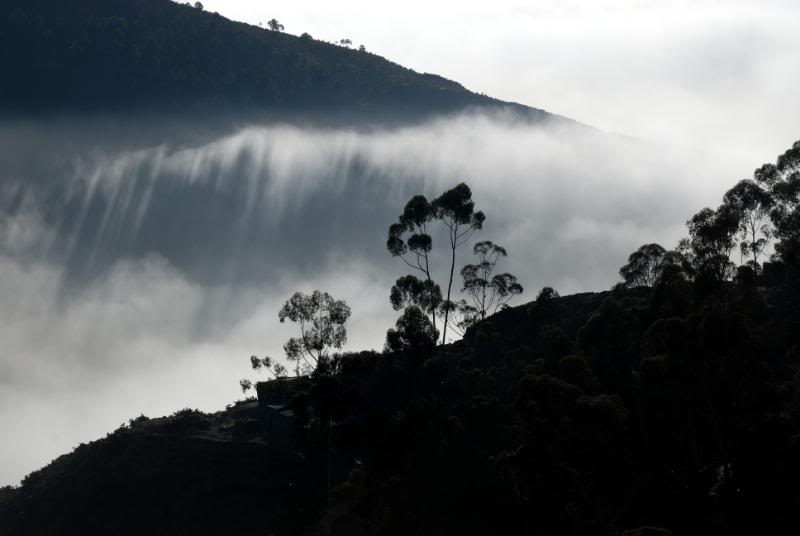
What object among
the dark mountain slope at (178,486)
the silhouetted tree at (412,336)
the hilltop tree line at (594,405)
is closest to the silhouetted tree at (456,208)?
the hilltop tree line at (594,405)

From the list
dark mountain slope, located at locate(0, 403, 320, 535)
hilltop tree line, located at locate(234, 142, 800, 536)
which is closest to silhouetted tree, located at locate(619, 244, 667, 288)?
hilltop tree line, located at locate(234, 142, 800, 536)

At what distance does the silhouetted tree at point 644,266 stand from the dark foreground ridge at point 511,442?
16.6 feet

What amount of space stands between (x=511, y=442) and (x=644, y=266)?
38750 millimetres

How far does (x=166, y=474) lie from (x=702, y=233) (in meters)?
66.0

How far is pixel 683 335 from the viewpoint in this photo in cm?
5841

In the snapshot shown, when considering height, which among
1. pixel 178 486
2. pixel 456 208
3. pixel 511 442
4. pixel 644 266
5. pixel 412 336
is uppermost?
pixel 456 208

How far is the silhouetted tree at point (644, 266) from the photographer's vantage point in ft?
342

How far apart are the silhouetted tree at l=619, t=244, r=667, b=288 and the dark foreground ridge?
507 cm

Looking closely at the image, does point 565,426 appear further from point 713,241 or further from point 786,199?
point 786,199

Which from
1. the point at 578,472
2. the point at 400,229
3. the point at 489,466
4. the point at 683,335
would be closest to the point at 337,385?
the point at 489,466

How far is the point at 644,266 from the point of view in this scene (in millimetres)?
105125

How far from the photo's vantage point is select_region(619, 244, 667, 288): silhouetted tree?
104375 mm

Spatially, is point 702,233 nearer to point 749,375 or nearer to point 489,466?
point 749,375

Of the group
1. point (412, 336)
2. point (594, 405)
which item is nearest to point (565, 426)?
point (594, 405)
